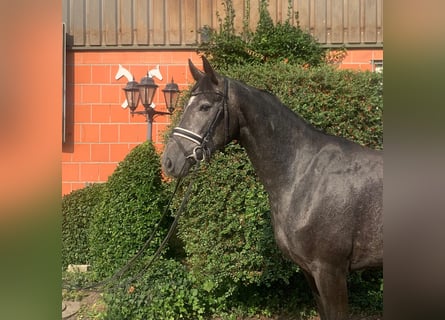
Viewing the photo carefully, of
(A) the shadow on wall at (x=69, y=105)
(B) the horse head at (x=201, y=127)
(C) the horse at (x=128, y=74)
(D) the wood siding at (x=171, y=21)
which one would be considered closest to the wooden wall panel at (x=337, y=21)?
(D) the wood siding at (x=171, y=21)

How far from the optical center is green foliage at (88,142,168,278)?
4.52 m

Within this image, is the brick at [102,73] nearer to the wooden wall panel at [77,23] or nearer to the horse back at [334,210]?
the wooden wall panel at [77,23]

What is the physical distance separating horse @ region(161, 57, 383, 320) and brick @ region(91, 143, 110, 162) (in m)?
3.15

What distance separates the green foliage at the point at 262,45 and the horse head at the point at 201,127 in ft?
8.88

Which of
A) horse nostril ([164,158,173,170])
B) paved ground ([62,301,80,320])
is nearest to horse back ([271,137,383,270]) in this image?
horse nostril ([164,158,173,170])

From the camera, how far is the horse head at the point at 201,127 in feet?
8.10

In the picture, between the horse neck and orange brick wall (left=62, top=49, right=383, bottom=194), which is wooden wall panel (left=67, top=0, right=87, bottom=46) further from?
the horse neck

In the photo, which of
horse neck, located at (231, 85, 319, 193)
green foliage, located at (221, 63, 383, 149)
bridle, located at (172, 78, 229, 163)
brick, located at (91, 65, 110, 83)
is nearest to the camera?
bridle, located at (172, 78, 229, 163)

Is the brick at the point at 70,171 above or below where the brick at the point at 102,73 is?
below

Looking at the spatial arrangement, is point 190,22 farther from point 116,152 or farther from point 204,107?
point 204,107

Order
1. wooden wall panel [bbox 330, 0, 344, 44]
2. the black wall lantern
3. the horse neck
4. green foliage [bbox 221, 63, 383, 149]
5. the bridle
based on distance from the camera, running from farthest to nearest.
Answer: wooden wall panel [bbox 330, 0, 344, 44] < the black wall lantern < green foliage [bbox 221, 63, 383, 149] < the horse neck < the bridle

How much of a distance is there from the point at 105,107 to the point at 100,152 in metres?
0.51
